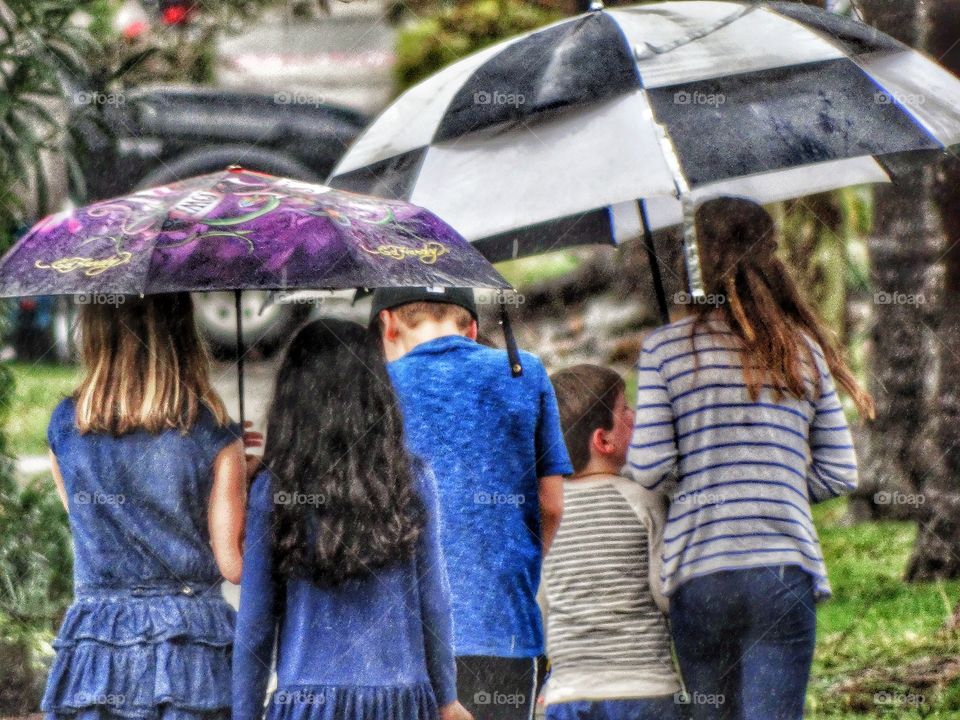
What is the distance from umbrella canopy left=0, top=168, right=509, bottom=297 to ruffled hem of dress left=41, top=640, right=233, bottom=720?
0.81 m

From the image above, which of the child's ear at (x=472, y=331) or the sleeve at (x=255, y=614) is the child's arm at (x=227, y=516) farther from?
the child's ear at (x=472, y=331)

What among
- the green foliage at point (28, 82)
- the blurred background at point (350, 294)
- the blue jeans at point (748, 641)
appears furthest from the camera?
the green foliage at point (28, 82)

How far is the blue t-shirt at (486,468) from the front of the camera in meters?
4.10

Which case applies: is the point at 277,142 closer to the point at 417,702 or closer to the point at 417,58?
the point at 417,58

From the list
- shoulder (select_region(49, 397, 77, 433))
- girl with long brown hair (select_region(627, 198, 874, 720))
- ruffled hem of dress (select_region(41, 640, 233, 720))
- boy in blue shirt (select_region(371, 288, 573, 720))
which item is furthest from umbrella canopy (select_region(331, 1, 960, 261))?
ruffled hem of dress (select_region(41, 640, 233, 720))

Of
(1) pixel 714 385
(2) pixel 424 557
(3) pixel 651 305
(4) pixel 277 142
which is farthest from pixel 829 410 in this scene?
(3) pixel 651 305

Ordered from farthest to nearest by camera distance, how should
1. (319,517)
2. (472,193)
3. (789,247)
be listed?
(789,247), (472,193), (319,517)

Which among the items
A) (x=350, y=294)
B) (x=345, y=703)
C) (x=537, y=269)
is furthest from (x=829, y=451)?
(x=537, y=269)

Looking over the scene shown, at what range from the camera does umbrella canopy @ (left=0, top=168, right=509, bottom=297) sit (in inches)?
148

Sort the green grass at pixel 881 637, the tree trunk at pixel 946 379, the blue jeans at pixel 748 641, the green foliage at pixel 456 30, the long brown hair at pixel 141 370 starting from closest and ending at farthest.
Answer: the long brown hair at pixel 141 370 < the blue jeans at pixel 748 641 < the green grass at pixel 881 637 < the tree trunk at pixel 946 379 < the green foliage at pixel 456 30

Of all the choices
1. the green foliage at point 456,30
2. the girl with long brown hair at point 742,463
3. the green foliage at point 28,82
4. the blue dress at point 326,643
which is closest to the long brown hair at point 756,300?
the girl with long brown hair at point 742,463

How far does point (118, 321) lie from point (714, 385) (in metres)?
1.47

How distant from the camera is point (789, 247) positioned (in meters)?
8.75

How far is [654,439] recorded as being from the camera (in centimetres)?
411
